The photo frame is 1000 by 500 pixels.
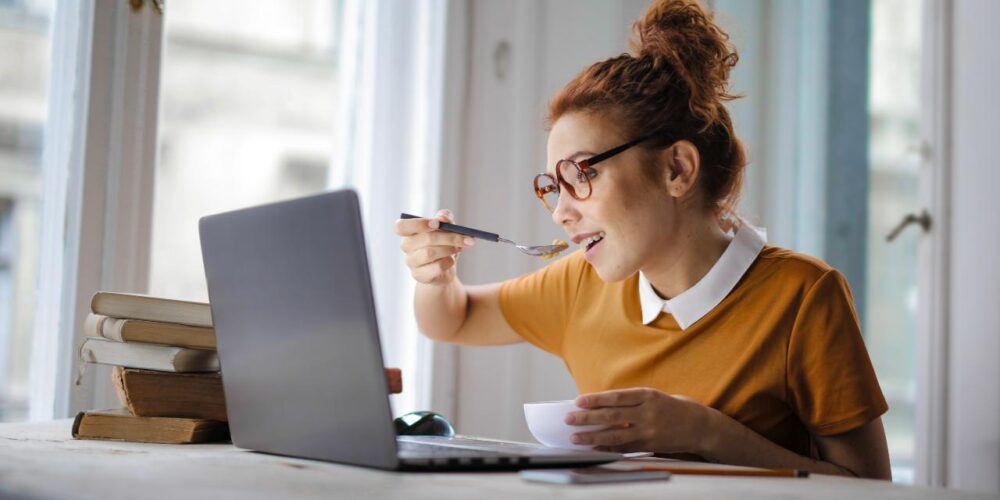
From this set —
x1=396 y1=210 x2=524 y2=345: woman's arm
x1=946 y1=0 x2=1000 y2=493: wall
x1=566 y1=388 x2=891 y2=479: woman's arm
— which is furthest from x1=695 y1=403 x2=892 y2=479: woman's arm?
x1=946 y1=0 x2=1000 y2=493: wall

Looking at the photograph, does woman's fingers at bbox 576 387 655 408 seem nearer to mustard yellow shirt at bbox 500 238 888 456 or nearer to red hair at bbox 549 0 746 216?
mustard yellow shirt at bbox 500 238 888 456

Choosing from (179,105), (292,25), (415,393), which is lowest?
Result: (415,393)

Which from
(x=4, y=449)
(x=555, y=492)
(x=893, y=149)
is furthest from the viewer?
(x=893, y=149)

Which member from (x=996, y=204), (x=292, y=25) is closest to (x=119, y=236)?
Answer: (x=292, y=25)

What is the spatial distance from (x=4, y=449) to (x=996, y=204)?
2.10m

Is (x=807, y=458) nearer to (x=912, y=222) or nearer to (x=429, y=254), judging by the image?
(x=429, y=254)

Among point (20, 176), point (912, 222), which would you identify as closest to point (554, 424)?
point (20, 176)

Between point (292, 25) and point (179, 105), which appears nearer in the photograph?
point (179, 105)

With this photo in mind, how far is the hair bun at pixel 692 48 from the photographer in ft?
4.81

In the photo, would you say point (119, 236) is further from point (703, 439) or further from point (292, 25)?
point (703, 439)

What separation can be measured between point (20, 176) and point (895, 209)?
215 centimetres

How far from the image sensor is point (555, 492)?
750mm

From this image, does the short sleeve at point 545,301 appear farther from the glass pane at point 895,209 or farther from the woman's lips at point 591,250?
the glass pane at point 895,209

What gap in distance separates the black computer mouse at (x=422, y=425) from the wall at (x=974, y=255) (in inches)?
60.7
